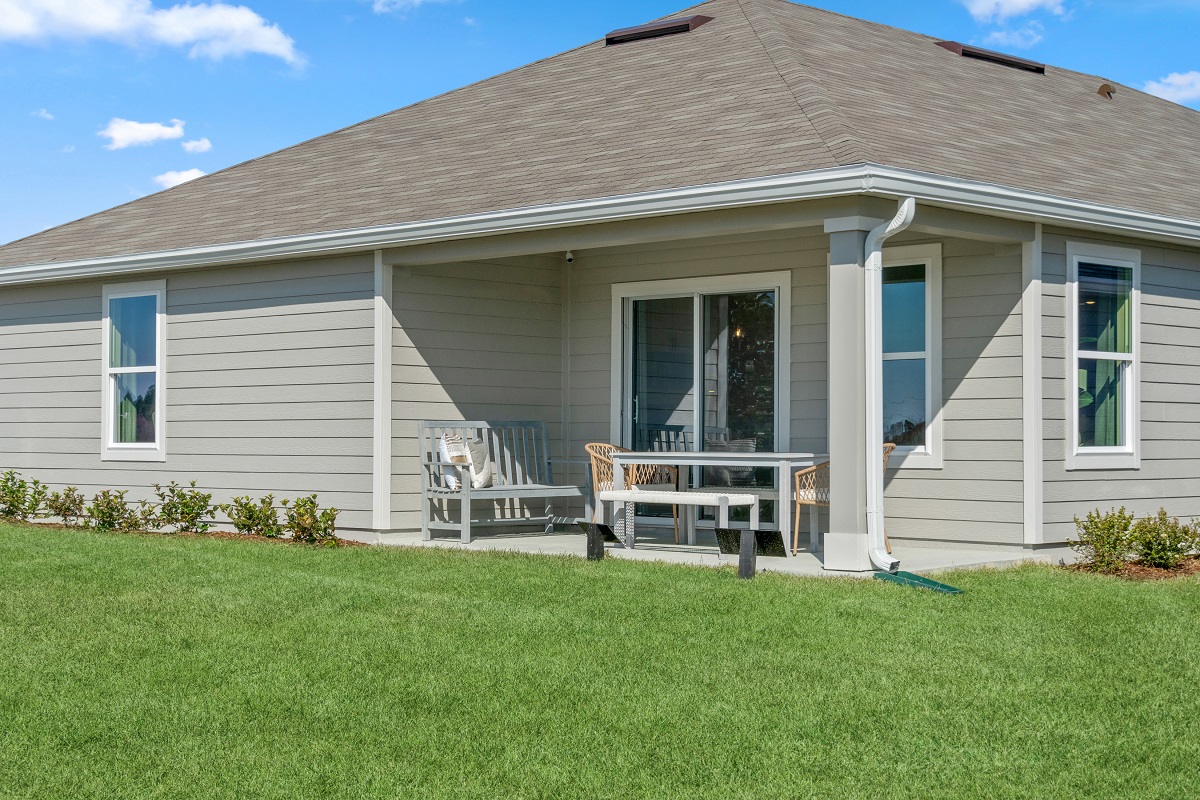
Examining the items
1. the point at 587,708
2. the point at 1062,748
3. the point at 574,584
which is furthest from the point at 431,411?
the point at 1062,748

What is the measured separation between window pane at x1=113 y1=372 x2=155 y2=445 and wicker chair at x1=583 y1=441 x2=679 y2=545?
4.60 m

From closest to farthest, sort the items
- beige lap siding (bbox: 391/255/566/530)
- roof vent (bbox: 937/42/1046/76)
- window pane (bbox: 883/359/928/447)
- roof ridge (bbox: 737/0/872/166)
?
A: 1. roof ridge (bbox: 737/0/872/166)
2. window pane (bbox: 883/359/928/447)
3. beige lap siding (bbox: 391/255/566/530)
4. roof vent (bbox: 937/42/1046/76)

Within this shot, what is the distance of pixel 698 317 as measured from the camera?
1130 centimetres

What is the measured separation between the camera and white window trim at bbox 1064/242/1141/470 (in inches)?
390

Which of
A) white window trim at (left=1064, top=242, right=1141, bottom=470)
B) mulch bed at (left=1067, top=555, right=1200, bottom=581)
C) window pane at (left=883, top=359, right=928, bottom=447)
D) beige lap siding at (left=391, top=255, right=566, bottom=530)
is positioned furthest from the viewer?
beige lap siding at (left=391, top=255, right=566, bottom=530)

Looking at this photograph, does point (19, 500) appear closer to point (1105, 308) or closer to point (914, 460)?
point (914, 460)

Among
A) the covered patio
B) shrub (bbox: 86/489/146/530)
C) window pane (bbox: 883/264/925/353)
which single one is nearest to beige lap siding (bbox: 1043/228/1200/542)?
the covered patio

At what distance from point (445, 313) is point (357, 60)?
33.2 feet

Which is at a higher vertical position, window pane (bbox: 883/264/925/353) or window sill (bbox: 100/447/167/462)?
window pane (bbox: 883/264/925/353)

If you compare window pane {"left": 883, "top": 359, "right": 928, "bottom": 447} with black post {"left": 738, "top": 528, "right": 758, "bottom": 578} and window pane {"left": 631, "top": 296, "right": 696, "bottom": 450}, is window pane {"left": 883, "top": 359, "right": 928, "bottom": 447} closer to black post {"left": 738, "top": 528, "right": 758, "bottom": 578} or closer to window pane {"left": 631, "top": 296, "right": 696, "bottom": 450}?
window pane {"left": 631, "top": 296, "right": 696, "bottom": 450}

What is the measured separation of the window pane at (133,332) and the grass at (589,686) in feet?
15.0

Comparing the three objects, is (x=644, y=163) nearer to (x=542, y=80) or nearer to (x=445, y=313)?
(x=445, y=313)

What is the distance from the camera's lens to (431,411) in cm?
1108

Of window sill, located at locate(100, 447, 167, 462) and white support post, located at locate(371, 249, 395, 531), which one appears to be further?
window sill, located at locate(100, 447, 167, 462)
